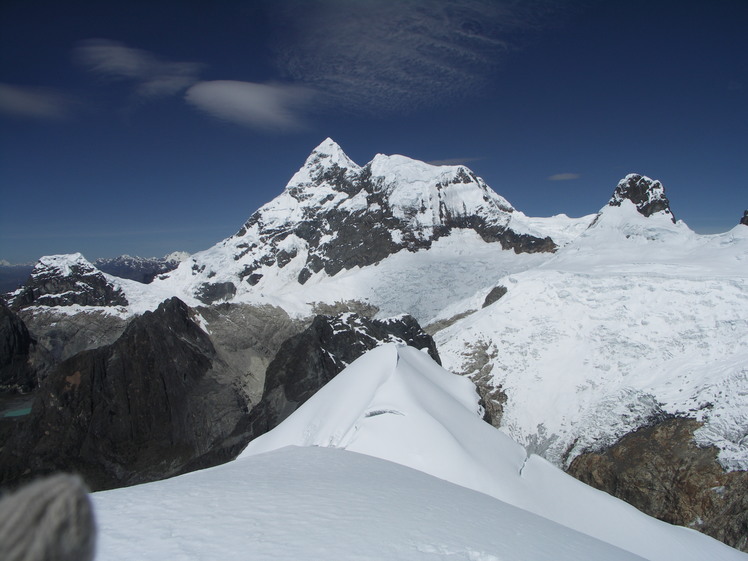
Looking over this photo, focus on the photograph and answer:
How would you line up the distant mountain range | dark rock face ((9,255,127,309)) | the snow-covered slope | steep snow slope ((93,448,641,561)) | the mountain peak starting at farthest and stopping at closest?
the mountain peak
the snow-covered slope
dark rock face ((9,255,127,309))
the distant mountain range
steep snow slope ((93,448,641,561))

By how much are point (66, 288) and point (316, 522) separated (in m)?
125

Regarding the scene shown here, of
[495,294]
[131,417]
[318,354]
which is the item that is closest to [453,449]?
[318,354]

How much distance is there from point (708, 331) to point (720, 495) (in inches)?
558

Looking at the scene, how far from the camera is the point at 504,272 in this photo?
4080 inches

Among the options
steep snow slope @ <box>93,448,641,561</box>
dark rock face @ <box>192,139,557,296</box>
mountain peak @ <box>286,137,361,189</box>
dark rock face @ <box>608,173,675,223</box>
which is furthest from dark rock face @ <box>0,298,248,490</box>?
mountain peak @ <box>286,137,361,189</box>

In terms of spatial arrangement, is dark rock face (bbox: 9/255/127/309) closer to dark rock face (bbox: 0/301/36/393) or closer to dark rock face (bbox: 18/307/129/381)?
dark rock face (bbox: 18/307/129/381)

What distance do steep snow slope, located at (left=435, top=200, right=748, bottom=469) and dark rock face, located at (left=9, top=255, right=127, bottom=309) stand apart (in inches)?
3481

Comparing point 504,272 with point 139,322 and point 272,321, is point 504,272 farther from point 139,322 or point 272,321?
point 139,322

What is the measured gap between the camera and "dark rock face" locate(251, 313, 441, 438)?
42.2 metres

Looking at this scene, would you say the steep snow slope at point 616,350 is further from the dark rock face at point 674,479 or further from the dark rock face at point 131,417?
the dark rock face at point 131,417

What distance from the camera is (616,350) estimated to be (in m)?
36.8

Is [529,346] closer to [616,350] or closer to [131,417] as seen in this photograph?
[616,350]

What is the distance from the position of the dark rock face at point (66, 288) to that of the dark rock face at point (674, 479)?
106756mm

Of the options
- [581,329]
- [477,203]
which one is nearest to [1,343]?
[581,329]
